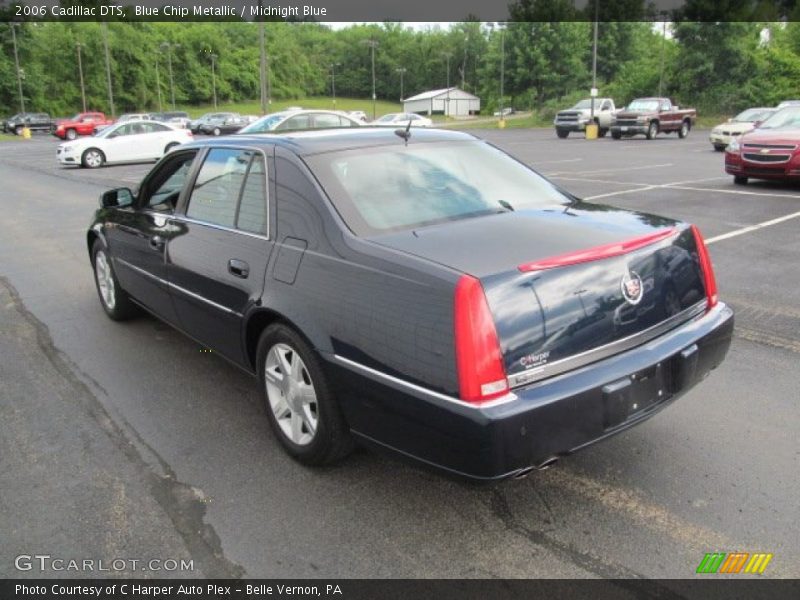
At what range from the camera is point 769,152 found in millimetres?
12320

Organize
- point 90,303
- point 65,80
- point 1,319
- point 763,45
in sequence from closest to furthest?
point 1,319 → point 90,303 → point 763,45 → point 65,80

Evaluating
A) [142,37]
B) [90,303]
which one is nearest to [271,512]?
[90,303]

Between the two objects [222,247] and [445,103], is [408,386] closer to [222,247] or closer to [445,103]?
[222,247]

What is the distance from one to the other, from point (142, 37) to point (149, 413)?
346 ft

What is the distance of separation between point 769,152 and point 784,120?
62.2 inches

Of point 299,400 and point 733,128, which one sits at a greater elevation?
point 733,128

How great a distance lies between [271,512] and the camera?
303 centimetres

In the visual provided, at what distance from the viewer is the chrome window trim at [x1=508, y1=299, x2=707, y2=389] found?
2605 millimetres

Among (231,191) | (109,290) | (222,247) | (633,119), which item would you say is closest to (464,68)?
(633,119)

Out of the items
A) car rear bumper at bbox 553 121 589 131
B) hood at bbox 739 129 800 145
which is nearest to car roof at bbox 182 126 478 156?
hood at bbox 739 129 800 145

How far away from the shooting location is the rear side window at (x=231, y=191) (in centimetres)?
366

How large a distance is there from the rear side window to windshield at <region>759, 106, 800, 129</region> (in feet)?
39.7

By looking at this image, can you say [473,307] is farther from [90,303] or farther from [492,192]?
[90,303]

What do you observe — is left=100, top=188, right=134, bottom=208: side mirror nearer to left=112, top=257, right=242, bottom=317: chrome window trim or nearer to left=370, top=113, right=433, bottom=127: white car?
left=112, top=257, right=242, bottom=317: chrome window trim
